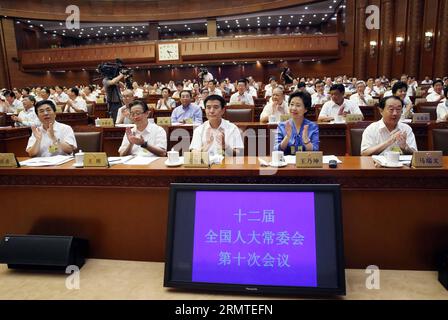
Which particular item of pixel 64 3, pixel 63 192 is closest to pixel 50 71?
pixel 64 3

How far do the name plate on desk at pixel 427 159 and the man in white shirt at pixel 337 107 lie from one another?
10.1 feet

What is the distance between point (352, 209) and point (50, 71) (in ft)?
62.9

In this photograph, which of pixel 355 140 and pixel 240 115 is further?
pixel 240 115

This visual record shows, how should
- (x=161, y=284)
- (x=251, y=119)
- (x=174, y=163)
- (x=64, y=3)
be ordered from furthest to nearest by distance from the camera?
(x=64, y=3)
(x=251, y=119)
(x=174, y=163)
(x=161, y=284)

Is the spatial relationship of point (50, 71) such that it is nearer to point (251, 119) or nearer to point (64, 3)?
point (64, 3)

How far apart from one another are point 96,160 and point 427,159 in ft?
4.42

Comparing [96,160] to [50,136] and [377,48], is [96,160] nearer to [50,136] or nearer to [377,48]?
[50,136]

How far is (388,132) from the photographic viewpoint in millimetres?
2496

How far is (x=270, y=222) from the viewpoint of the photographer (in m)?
1.11

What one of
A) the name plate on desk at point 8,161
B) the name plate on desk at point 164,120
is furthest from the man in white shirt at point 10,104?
the name plate on desk at point 8,161

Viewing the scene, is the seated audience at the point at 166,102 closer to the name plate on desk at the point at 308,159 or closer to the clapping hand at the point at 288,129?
the clapping hand at the point at 288,129

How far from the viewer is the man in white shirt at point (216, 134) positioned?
261cm

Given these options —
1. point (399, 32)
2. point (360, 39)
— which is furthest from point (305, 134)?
point (360, 39)

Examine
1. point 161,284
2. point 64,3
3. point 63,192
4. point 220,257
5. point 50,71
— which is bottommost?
point 161,284
